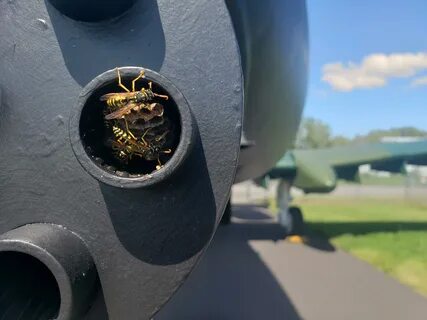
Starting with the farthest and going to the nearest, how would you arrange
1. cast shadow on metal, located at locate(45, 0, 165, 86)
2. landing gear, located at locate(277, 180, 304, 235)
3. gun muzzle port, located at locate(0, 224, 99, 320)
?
landing gear, located at locate(277, 180, 304, 235) < cast shadow on metal, located at locate(45, 0, 165, 86) < gun muzzle port, located at locate(0, 224, 99, 320)

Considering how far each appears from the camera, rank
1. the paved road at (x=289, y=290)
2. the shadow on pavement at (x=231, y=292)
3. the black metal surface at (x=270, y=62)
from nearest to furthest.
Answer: the black metal surface at (x=270, y=62), the shadow on pavement at (x=231, y=292), the paved road at (x=289, y=290)

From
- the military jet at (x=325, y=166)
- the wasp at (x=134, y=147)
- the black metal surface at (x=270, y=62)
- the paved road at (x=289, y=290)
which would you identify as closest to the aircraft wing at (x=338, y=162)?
the military jet at (x=325, y=166)

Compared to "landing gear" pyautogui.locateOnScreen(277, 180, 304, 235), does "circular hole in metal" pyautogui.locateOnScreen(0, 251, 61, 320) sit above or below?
above

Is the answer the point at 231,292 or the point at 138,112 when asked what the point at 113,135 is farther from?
the point at 231,292

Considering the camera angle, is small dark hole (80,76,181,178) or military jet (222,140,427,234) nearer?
small dark hole (80,76,181,178)

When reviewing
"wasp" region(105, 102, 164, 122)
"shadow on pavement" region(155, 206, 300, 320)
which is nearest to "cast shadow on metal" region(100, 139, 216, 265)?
"wasp" region(105, 102, 164, 122)

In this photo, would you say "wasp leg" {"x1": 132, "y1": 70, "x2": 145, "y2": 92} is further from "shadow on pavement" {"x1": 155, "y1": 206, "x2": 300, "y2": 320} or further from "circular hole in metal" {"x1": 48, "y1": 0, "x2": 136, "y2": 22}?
"shadow on pavement" {"x1": 155, "y1": 206, "x2": 300, "y2": 320}

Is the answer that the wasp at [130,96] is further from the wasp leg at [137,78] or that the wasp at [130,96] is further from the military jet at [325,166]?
the military jet at [325,166]

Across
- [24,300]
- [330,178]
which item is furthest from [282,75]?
[330,178]

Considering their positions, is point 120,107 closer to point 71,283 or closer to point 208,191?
point 208,191
